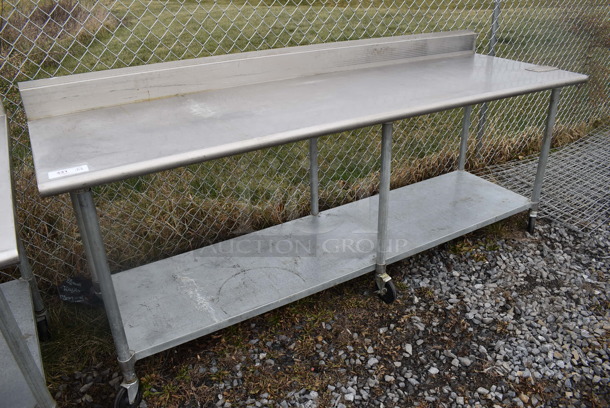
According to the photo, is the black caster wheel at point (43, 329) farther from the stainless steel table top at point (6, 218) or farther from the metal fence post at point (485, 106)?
the metal fence post at point (485, 106)

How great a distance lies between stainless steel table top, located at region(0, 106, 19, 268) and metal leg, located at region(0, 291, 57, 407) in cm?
20

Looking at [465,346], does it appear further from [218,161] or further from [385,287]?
[218,161]

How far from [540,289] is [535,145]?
2062 mm

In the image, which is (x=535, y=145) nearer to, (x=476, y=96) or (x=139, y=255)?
(x=476, y=96)

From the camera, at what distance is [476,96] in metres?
2.12

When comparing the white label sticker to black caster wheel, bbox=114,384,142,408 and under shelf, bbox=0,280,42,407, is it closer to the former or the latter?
under shelf, bbox=0,280,42,407

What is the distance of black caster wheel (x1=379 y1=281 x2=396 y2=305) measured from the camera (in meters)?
2.55

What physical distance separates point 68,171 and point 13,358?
0.68m

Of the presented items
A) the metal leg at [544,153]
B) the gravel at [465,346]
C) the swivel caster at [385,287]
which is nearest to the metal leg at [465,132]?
the metal leg at [544,153]

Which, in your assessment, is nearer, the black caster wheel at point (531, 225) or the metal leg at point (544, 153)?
the metal leg at point (544, 153)

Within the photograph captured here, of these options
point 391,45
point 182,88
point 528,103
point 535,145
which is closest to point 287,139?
point 182,88

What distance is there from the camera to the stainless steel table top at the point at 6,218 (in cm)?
108

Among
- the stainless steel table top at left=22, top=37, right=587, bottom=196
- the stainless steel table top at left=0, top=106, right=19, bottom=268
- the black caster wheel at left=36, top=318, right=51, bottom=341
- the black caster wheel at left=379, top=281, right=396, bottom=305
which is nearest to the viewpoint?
the stainless steel table top at left=0, top=106, right=19, bottom=268

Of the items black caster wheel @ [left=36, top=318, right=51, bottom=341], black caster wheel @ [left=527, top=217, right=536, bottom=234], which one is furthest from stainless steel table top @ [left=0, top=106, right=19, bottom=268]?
black caster wheel @ [left=527, top=217, right=536, bottom=234]
